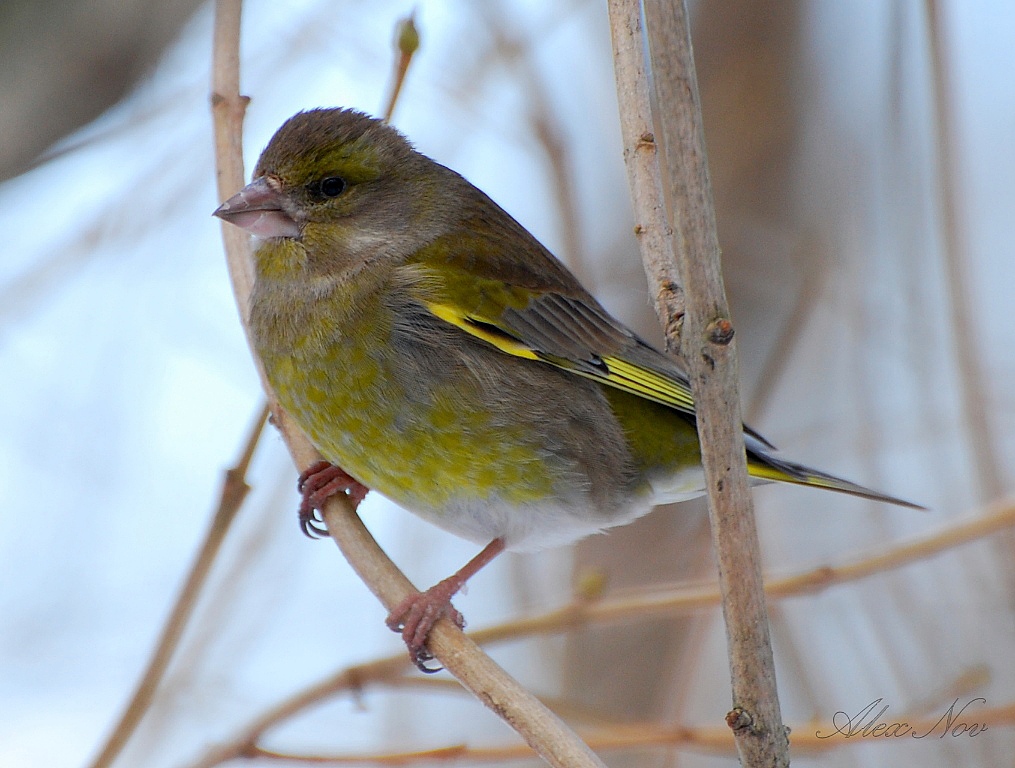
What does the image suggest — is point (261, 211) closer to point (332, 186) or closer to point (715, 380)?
point (332, 186)

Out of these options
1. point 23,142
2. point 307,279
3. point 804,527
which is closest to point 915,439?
point 804,527

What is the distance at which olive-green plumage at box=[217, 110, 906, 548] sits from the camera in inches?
128

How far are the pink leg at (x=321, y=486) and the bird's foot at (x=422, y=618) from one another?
38cm

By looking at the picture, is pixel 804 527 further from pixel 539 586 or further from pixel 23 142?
pixel 23 142

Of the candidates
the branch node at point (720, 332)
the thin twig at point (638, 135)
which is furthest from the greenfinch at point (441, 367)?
the branch node at point (720, 332)

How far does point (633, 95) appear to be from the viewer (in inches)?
97.7

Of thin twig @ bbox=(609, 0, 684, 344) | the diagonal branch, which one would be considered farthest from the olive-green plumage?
the diagonal branch

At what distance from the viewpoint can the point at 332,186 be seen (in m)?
3.58

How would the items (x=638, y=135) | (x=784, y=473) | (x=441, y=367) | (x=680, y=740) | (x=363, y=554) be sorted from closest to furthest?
(x=638, y=135) < (x=680, y=740) < (x=363, y=554) < (x=441, y=367) < (x=784, y=473)

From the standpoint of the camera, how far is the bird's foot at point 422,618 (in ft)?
9.81

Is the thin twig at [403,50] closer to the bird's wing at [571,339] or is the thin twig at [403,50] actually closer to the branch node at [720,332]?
the bird's wing at [571,339]

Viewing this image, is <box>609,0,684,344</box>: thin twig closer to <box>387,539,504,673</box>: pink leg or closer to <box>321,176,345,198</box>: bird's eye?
<box>387,539,504,673</box>: pink leg

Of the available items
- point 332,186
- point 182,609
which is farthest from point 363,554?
point 332,186

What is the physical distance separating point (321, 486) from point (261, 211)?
85cm
